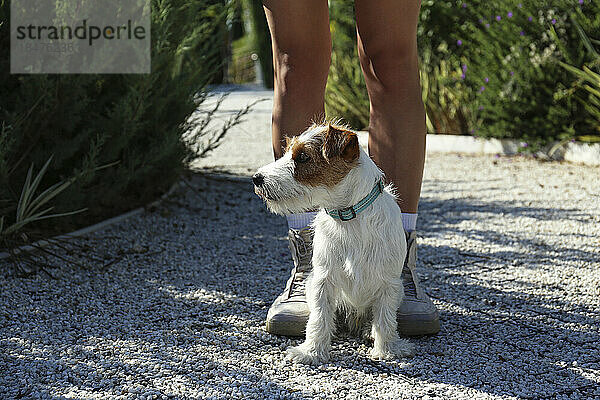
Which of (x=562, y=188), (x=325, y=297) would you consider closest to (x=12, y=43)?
(x=325, y=297)

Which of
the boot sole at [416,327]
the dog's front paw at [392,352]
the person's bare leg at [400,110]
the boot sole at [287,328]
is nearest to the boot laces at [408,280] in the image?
the person's bare leg at [400,110]

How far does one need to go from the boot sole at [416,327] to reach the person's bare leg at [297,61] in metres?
0.74

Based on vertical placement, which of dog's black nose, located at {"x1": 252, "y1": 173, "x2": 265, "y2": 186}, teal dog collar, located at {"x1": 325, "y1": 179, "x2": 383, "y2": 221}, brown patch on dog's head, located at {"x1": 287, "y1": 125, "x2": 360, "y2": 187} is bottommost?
teal dog collar, located at {"x1": 325, "y1": 179, "x2": 383, "y2": 221}

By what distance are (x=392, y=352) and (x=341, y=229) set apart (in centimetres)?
43

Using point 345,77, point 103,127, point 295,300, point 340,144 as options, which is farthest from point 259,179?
point 345,77

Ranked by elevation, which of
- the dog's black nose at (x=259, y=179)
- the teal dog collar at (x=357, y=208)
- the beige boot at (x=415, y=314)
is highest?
the dog's black nose at (x=259, y=179)

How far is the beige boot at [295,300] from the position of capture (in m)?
2.43

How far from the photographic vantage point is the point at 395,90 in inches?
97.6

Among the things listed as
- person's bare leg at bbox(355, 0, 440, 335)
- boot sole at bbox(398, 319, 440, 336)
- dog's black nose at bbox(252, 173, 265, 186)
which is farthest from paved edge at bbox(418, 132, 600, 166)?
dog's black nose at bbox(252, 173, 265, 186)

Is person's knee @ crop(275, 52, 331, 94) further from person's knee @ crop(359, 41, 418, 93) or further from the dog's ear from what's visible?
the dog's ear

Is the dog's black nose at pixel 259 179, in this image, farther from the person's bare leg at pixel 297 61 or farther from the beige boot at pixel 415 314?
the beige boot at pixel 415 314

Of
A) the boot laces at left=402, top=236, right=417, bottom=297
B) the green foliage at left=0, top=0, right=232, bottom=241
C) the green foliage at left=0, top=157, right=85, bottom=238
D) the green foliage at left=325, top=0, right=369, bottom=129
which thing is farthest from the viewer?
the green foliage at left=325, top=0, right=369, bottom=129

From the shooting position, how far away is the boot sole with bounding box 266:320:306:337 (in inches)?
95.3

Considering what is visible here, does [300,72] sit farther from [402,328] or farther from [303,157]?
[402,328]
